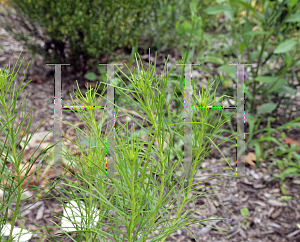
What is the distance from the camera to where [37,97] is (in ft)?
8.52

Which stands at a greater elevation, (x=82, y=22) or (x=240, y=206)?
(x=82, y=22)

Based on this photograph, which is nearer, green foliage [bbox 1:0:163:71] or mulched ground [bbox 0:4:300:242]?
mulched ground [bbox 0:4:300:242]

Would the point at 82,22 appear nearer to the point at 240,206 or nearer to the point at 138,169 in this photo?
the point at 240,206

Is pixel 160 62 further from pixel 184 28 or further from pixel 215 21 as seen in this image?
pixel 215 21

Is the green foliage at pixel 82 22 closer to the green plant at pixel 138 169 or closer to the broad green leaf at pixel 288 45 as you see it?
the broad green leaf at pixel 288 45

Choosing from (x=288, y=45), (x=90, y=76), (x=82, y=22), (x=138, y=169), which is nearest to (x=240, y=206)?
(x=288, y=45)

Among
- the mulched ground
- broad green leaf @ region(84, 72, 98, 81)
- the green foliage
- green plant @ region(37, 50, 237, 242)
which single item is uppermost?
the green foliage

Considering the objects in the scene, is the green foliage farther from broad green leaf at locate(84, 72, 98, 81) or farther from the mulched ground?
the mulched ground

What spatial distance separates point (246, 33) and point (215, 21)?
79.6 inches

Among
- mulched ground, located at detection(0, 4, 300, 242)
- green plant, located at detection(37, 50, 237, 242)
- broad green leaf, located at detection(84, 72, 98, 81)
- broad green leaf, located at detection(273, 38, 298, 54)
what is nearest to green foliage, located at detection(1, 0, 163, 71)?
broad green leaf, located at detection(84, 72, 98, 81)

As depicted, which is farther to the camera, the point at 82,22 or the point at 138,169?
the point at 82,22

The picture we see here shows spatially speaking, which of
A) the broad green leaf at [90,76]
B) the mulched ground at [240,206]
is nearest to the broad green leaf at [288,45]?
the mulched ground at [240,206]

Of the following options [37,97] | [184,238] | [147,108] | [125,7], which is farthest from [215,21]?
[147,108]

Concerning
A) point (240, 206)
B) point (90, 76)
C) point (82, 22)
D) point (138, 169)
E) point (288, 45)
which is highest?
point (82, 22)
